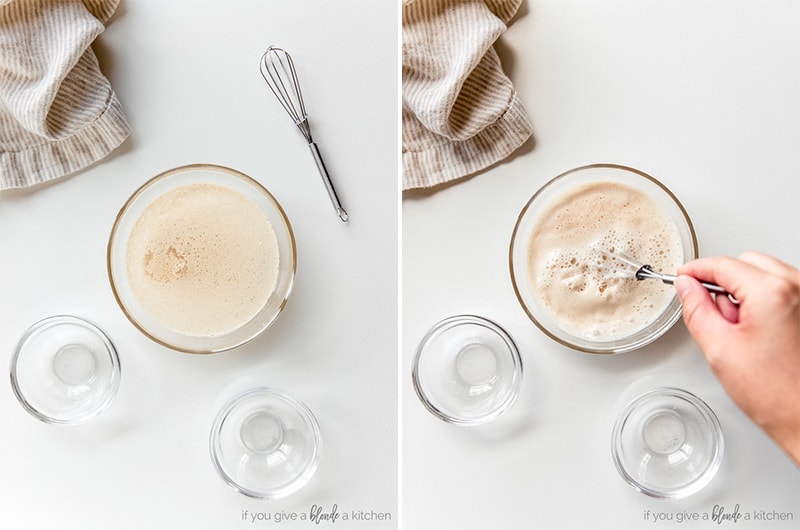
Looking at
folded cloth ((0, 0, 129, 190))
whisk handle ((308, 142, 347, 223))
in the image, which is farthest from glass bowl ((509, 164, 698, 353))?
folded cloth ((0, 0, 129, 190))

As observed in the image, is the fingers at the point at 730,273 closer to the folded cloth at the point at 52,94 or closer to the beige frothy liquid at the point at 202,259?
the beige frothy liquid at the point at 202,259

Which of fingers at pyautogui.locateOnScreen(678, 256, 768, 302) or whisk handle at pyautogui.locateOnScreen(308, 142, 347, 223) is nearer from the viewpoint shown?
fingers at pyautogui.locateOnScreen(678, 256, 768, 302)

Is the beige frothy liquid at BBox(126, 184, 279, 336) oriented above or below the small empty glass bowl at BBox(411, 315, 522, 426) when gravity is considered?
above

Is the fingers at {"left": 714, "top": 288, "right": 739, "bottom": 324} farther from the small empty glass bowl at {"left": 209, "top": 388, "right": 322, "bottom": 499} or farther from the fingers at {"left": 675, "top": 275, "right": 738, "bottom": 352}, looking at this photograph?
the small empty glass bowl at {"left": 209, "top": 388, "right": 322, "bottom": 499}

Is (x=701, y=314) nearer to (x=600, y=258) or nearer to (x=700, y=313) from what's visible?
(x=700, y=313)

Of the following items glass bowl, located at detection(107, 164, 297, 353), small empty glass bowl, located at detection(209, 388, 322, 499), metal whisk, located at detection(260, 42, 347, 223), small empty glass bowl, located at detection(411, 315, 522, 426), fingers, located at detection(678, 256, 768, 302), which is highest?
metal whisk, located at detection(260, 42, 347, 223)
